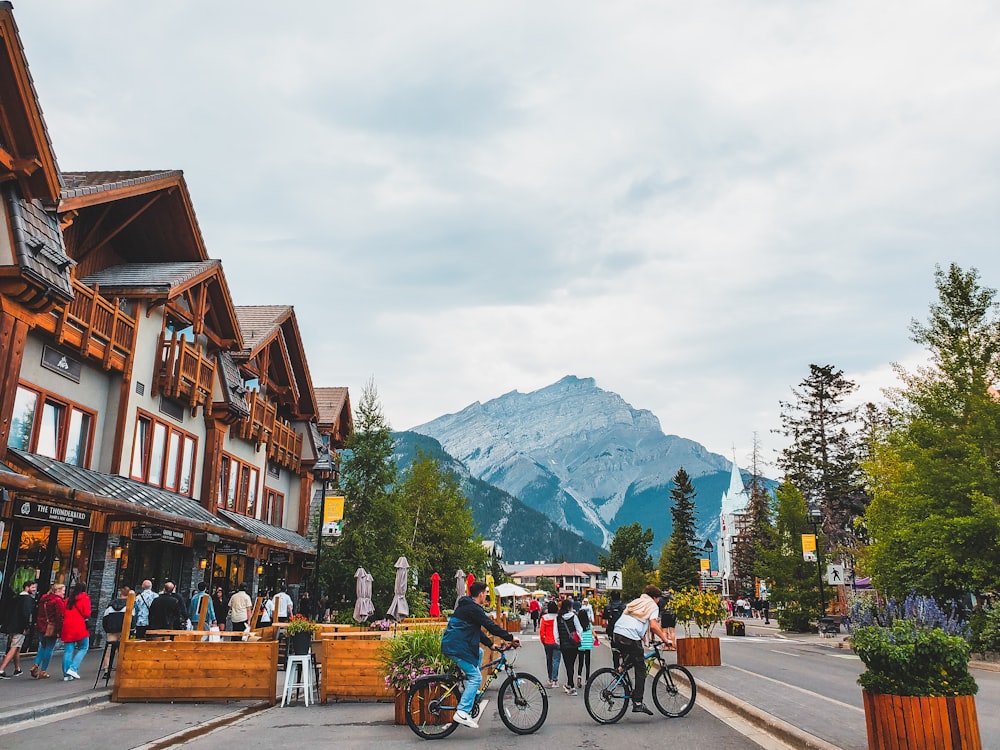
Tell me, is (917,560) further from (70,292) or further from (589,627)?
(70,292)

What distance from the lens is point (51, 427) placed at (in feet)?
61.3

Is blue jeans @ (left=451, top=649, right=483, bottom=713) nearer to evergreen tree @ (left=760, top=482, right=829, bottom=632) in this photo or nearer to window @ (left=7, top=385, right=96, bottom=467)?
window @ (left=7, top=385, right=96, bottom=467)

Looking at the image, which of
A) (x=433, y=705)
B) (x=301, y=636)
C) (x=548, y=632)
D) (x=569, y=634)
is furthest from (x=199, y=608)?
(x=433, y=705)

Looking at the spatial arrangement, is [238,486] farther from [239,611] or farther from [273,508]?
[239,611]

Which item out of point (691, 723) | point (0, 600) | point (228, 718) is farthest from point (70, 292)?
point (691, 723)

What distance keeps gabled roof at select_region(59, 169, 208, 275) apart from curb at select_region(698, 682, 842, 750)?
17435mm

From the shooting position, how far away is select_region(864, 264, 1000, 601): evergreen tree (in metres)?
25.5

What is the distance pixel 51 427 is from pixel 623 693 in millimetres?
14854

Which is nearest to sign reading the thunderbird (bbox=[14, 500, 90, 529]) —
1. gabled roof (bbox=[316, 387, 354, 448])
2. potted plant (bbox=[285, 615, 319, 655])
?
potted plant (bbox=[285, 615, 319, 655])

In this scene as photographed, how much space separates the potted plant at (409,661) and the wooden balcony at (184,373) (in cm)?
1508

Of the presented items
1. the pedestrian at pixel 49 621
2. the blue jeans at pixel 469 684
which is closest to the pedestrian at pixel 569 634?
the blue jeans at pixel 469 684

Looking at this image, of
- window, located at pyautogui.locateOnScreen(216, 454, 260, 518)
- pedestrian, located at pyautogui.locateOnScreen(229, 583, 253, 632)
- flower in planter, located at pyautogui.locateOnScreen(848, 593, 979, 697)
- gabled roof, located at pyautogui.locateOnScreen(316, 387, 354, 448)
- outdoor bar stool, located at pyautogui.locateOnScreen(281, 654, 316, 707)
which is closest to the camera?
flower in planter, located at pyautogui.locateOnScreen(848, 593, 979, 697)

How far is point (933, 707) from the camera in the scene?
683 centimetres

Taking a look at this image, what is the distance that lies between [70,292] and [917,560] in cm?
2682
